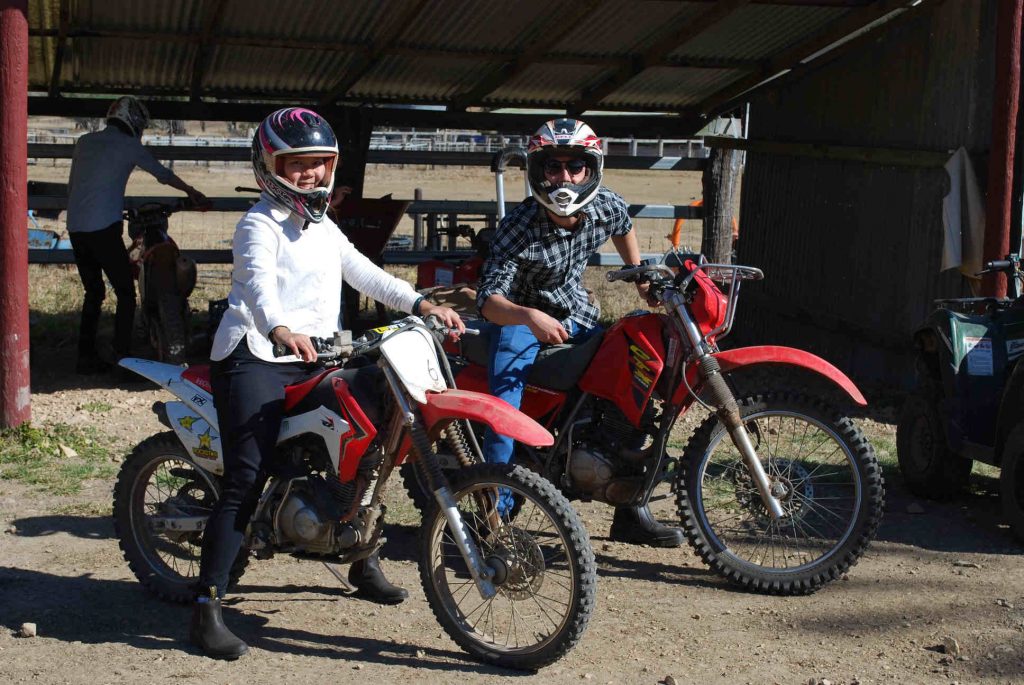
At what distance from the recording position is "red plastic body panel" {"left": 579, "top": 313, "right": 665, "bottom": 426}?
18.0ft

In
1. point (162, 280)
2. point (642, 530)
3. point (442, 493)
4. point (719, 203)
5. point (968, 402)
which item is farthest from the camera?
point (719, 203)

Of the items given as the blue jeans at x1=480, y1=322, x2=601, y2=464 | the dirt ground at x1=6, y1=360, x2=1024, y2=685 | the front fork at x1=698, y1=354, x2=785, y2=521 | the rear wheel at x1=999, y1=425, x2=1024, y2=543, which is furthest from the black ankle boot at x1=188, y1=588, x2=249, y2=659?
the rear wheel at x1=999, y1=425, x2=1024, y2=543

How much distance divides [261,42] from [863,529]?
21.3 feet

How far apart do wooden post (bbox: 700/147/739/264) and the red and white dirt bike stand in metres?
8.48

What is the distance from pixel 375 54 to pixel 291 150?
5.69 meters

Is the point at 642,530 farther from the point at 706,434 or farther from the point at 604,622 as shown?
the point at 604,622

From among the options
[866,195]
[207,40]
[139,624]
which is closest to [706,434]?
[139,624]

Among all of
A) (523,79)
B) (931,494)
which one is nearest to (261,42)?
(523,79)

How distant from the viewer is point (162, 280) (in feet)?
32.9

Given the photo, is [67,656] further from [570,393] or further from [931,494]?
[931,494]

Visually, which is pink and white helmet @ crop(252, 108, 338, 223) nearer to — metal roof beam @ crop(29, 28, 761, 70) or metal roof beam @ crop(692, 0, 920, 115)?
metal roof beam @ crop(29, 28, 761, 70)

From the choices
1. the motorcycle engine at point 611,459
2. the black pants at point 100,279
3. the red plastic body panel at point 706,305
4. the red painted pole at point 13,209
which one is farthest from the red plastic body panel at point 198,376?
the black pants at point 100,279

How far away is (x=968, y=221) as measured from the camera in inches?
355

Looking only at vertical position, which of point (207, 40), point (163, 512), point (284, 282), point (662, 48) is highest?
point (662, 48)
